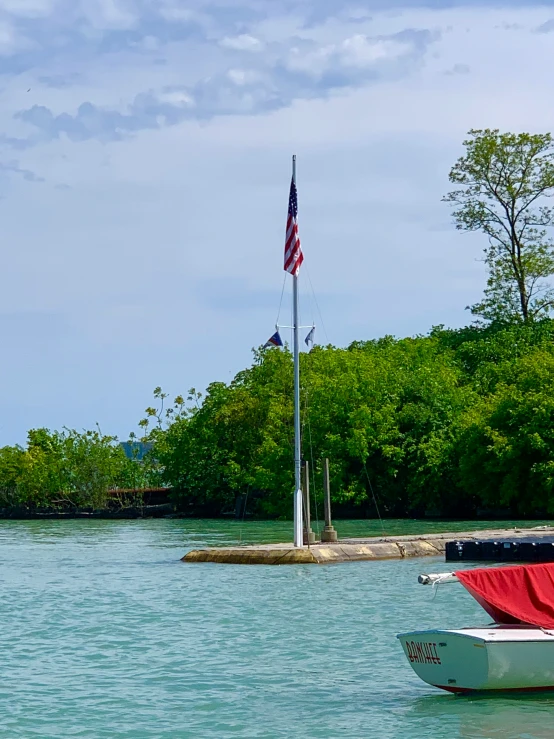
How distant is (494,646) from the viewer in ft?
53.8

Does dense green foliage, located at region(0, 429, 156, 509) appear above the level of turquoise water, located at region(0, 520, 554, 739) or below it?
above

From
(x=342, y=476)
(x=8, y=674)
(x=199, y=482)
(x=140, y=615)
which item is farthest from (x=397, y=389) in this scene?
(x=8, y=674)

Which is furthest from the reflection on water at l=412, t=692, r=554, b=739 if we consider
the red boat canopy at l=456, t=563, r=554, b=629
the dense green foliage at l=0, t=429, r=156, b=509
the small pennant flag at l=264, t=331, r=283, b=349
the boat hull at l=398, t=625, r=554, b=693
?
the dense green foliage at l=0, t=429, r=156, b=509

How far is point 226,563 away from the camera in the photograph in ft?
123

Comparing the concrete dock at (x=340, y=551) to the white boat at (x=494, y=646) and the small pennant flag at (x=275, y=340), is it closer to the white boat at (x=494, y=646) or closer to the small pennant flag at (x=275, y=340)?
the small pennant flag at (x=275, y=340)

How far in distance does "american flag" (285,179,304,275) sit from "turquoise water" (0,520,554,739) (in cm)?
864

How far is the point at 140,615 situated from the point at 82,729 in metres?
11.2

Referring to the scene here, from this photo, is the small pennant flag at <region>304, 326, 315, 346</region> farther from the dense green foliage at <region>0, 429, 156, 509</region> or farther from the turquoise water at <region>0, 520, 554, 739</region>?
the dense green foliage at <region>0, 429, 156, 509</region>

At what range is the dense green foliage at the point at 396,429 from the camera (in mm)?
63281

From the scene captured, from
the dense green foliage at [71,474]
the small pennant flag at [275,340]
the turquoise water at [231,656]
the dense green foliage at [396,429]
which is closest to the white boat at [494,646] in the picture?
the turquoise water at [231,656]

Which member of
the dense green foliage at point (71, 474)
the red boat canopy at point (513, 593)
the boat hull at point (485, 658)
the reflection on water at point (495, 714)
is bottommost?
the reflection on water at point (495, 714)

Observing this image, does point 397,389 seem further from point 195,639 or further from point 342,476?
point 195,639

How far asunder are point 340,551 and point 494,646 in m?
20.6

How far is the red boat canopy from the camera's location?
17516 millimetres
